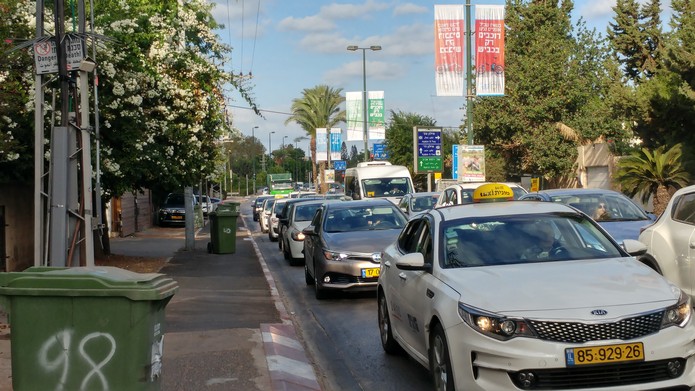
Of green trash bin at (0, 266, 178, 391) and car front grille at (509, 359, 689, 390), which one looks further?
car front grille at (509, 359, 689, 390)

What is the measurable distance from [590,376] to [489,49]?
813 inches

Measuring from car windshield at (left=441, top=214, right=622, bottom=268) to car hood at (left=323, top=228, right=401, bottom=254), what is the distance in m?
5.65

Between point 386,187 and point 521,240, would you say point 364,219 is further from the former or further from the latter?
point 386,187

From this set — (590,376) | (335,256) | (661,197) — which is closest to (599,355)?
(590,376)

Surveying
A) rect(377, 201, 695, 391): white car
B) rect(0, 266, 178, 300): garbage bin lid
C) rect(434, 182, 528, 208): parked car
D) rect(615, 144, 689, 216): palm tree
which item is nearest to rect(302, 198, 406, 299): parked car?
rect(434, 182, 528, 208): parked car

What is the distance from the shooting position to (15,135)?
48.9 feet

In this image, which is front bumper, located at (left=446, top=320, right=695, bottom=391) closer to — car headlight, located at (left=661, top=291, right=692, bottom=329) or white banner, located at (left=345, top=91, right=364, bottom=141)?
car headlight, located at (left=661, top=291, right=692, bottom=329)

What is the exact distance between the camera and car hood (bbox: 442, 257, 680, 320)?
5289 mm

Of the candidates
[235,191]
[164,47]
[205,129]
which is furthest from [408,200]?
[235,191]

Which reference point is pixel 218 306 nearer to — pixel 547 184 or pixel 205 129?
pixel 205 129

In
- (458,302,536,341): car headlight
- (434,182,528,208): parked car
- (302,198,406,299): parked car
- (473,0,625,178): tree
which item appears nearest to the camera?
(458,302,536,341): car headlight

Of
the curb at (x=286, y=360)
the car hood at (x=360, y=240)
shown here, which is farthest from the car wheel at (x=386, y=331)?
the car hood at (x=360, y=240)

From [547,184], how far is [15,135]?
37.3 metres

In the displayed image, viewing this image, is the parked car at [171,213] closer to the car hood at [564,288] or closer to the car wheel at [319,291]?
the car wheel at [319,291]
